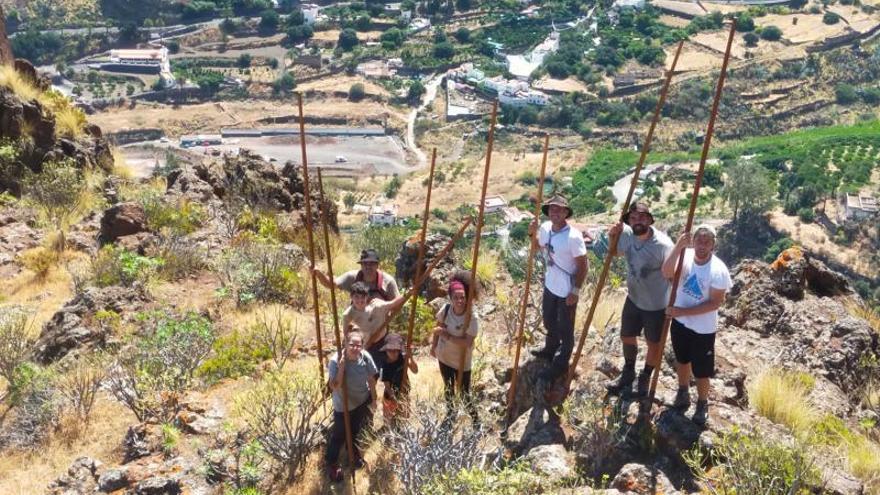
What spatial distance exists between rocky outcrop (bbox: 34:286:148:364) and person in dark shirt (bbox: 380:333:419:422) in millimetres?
2955

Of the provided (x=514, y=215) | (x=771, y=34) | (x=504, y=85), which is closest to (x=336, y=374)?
(x=514, y=215)

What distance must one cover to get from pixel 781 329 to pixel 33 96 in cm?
1065

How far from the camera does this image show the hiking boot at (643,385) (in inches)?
189

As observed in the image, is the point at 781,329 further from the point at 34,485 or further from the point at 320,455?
the point at 34,485

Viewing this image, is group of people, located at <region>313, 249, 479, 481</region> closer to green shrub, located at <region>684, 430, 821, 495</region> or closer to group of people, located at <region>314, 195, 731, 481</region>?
group of people, located at <region>314, 195, 731, 481</region>

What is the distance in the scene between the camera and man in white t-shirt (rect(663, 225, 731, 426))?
442 cm

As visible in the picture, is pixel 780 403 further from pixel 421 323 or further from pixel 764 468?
pixel 421 323

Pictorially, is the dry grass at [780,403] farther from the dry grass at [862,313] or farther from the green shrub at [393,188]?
the green shrub at [393,188]

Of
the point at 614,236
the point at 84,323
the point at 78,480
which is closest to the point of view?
the point at 614,236

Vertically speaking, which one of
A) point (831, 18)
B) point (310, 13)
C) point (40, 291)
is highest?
point (40, 291)

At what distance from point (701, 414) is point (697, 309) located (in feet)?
2.01

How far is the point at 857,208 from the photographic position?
40.6 meters

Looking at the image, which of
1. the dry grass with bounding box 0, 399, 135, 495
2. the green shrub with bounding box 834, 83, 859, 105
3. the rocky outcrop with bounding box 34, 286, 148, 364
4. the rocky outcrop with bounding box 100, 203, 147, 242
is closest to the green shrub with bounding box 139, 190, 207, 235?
the rocky outcrop with bounding box 100, 203, 147, 242

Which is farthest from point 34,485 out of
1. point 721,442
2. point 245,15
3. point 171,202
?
point 245,15
